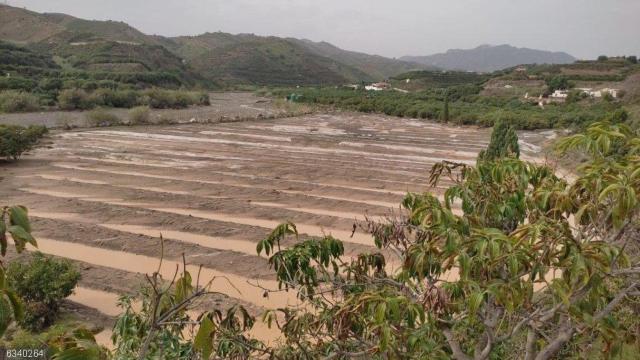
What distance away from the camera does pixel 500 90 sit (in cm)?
7581

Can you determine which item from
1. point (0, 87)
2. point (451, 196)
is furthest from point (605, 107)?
point (0, 87)

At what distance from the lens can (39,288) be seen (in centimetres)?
870

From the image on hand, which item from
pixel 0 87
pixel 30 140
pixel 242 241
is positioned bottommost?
pixel 242 241

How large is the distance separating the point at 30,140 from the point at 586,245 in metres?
27.2

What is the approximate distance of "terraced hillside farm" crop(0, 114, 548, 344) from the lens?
12.3 m

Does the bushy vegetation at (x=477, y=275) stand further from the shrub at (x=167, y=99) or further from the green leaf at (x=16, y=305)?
the shrub at (x=167, y=99)

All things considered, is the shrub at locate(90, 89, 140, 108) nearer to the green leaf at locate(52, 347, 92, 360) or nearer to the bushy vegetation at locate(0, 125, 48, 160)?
the bushy vegetation at locate(0, 125, 48, 160)

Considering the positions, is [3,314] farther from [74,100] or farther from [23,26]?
[23,26]

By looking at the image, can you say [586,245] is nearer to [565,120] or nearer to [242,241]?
[242,241]

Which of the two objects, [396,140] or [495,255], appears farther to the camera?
[396,140]

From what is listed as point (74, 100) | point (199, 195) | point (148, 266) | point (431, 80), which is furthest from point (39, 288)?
point (431, 80)

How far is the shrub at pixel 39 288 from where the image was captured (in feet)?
28.0

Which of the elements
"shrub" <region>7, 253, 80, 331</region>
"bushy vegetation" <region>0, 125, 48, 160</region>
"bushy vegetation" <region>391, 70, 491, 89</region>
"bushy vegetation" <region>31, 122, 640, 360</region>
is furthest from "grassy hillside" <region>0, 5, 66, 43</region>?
"bushy vegetation" <region>31, 122, 640, 360</region>

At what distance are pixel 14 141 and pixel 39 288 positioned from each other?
1747cm
